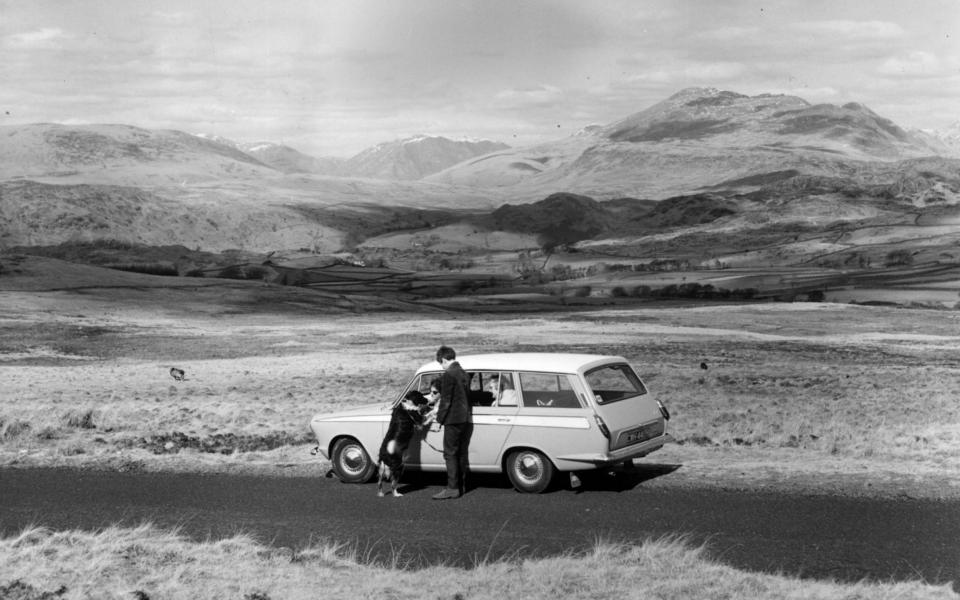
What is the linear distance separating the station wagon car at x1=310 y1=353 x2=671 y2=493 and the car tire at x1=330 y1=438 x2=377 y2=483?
0.06ft

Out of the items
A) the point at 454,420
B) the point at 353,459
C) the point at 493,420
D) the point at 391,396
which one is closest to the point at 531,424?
the point at 493,420

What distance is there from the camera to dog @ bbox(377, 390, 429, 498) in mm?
18953

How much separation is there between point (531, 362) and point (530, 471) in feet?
6.05

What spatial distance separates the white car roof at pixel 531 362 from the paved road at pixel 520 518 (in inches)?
82.7

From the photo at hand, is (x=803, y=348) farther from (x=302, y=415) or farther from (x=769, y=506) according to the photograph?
(x=769, y=506)

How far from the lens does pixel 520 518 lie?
16828 mm

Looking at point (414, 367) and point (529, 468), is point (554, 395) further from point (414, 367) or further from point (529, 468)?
point (414, 367)

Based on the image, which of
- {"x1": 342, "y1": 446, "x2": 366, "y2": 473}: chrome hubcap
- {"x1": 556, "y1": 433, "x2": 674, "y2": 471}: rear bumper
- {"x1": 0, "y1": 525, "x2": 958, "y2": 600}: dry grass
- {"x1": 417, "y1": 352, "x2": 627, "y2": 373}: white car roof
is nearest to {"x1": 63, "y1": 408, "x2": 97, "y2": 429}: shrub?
{"x1": 342, "y1": 446, "x2": 366, "y2": 473}: chrome hubcap

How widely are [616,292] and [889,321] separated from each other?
74.5 m

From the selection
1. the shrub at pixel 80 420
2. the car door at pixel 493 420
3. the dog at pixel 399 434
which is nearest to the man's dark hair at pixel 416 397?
the dog at pixel 399 434

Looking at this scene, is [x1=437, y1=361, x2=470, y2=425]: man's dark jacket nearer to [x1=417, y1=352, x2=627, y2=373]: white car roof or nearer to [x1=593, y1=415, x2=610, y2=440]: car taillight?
[x1=417, y1=352, x2=627, y2=373]: white car roof

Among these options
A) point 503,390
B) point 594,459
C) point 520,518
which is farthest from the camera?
point 503,390

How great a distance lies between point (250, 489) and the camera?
1972cm

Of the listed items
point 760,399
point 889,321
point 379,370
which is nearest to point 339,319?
point 889,321
